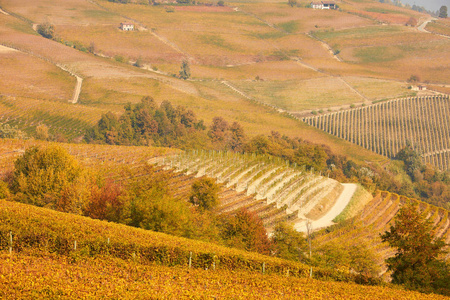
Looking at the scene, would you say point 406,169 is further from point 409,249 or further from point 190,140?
point 409,249

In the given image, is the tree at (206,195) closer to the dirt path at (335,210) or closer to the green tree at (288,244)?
the dirt path at (335,210)

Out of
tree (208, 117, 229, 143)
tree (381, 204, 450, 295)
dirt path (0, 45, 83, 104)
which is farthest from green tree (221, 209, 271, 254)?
dirt path (0, 45, 83, 104)

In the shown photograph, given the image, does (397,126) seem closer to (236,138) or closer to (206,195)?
(236,138)

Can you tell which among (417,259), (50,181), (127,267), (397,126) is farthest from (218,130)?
(127,267)

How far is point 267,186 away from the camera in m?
68.8

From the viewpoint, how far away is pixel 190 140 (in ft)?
402

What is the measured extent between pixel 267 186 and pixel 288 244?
27.2 m

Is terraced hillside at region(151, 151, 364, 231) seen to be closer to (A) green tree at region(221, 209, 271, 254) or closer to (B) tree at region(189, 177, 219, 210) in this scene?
(B) tree at region(189, 177, 219, 210)

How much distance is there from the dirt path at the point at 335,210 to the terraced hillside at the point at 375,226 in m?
2.19

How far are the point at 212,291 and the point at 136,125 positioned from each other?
383ft

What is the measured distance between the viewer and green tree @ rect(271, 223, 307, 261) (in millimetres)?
40463

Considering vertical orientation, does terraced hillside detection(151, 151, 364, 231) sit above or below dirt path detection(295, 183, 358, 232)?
above

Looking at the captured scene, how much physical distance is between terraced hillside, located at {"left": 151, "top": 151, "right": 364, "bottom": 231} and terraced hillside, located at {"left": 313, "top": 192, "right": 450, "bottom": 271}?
11.0 feet

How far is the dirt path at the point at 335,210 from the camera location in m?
60.7
